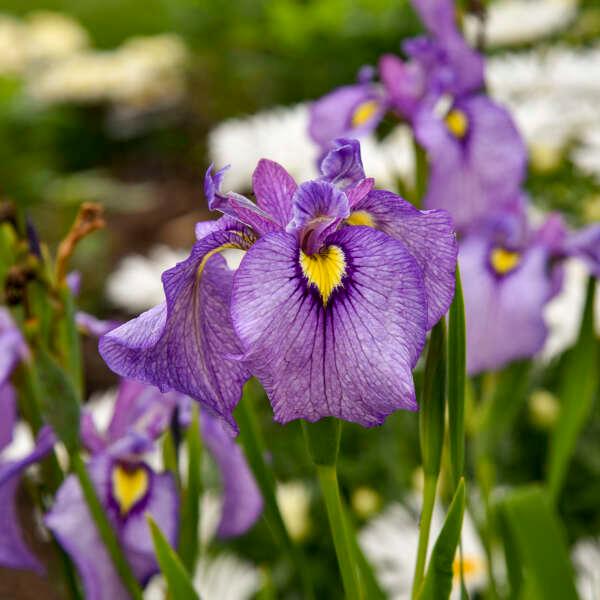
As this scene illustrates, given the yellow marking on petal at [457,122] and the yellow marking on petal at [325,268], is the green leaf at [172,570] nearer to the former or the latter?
the yellow marking on petal at [325,268]

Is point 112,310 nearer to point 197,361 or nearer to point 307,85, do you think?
point 307,85

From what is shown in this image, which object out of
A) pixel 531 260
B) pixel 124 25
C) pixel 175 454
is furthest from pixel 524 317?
pixel 124 25

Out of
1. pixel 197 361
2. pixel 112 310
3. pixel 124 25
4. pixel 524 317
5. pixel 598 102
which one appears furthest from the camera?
pixel 124 25

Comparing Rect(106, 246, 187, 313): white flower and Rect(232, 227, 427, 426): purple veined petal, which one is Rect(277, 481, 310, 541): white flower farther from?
Rect(232, 227, 427, 426): purple veined petal

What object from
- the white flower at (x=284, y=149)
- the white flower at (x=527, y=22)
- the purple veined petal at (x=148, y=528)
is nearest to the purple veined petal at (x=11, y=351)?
the purple veined petal at (x=148, y=528)

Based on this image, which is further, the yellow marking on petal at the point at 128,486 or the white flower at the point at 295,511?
the white flower at the point at 295,511

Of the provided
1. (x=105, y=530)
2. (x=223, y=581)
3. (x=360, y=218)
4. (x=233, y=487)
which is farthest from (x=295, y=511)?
(x=360, y=218)

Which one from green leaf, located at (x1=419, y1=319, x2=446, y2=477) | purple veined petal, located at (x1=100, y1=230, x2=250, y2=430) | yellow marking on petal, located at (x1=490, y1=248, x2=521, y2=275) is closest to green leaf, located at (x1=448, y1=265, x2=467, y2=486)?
green leaf, located at (x1=419, y1=319, x2=446, y2=477)
